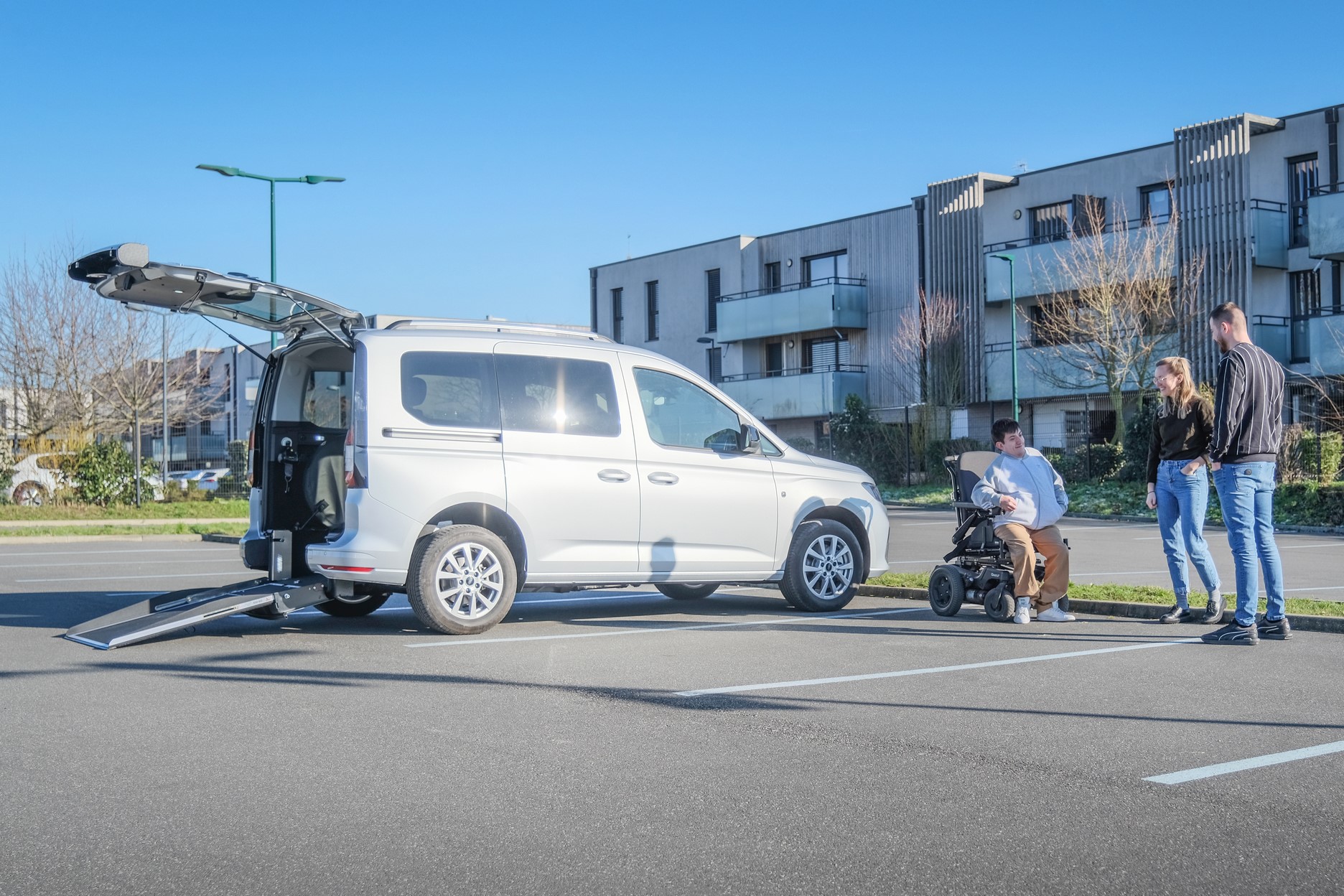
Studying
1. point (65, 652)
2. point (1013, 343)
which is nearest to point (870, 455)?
point (1013, 343)

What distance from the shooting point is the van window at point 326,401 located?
9930 millimetres

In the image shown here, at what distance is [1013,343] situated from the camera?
36.4 metres

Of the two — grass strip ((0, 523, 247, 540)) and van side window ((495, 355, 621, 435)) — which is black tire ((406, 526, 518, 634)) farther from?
grass strip ((0, 523, 247, 540))

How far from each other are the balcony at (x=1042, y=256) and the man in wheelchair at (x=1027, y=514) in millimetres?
26513

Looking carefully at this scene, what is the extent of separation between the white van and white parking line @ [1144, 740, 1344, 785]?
5026 millimetres

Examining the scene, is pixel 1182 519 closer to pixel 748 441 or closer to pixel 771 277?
pixel 748 441

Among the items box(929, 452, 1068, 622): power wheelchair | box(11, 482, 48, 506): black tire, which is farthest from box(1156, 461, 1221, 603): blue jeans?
box(11, 482, 48, 506): black tire

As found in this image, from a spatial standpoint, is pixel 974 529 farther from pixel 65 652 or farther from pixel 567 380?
pixel 65 652

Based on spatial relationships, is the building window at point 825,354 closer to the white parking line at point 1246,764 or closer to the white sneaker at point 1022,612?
the white sneaker at point 1022,612

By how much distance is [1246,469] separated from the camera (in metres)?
8.13

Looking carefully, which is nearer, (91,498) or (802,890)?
(802,890)

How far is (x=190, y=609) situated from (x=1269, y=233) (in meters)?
32.5

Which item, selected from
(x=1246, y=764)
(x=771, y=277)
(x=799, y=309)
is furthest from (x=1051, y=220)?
(x=1246, y=764)

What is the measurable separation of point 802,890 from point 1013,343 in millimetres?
34210
